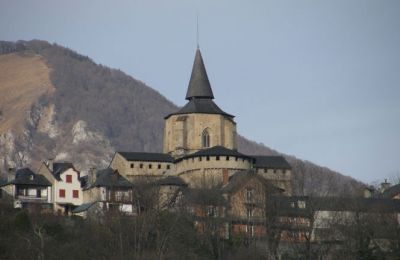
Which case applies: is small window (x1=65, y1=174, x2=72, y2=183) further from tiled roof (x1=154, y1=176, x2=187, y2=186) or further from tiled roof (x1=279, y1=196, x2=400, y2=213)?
tiled roof (x1=279, y1=196, x2=400, y2=213)

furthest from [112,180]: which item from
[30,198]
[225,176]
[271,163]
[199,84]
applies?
[199,84]

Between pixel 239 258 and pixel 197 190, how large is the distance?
463 inches

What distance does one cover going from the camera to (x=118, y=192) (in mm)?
79500

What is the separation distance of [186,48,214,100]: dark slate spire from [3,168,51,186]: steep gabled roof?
622 inches

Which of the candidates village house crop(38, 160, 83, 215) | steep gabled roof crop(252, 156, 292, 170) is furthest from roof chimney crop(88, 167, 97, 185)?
steep gabled roof crop(252, 156, 292, 170)

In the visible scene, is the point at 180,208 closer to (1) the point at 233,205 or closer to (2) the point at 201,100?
(1) the point at 233,205

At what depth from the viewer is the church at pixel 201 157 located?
79750mm

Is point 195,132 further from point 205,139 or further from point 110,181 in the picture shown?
point 110,181

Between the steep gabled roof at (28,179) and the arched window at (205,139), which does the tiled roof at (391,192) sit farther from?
the steep gabled roof at (28,179)

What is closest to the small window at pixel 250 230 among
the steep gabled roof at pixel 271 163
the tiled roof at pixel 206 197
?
the tiled roof at pixel 206 197

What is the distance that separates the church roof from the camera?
8756 centimetres

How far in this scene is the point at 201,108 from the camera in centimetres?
8838

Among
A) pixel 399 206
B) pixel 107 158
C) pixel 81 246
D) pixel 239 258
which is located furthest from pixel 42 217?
pixel 107 158

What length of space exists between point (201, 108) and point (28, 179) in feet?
53.5
